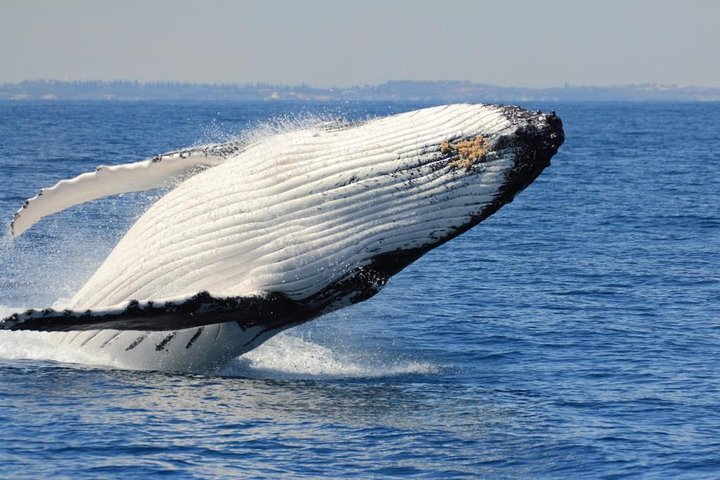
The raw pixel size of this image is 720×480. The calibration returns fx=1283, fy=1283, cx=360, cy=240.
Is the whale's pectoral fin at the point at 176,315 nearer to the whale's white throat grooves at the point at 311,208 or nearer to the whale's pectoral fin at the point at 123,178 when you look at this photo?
the whale's white throat grooves at the point at 311,208

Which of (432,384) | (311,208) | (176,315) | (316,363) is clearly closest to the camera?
(176,315)

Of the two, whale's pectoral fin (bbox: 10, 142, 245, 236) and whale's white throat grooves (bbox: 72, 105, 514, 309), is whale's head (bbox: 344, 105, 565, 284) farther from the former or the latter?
whale's pectoral fin (bbox: 10, 142, 245, 236)

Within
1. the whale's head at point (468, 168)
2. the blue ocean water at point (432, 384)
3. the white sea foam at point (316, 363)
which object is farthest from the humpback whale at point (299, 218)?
the white sea foam at point (316, 363)

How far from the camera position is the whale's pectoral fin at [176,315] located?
12.1 m

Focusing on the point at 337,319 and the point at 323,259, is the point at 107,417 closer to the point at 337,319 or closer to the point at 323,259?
the point at 323,259

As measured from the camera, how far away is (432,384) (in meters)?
14.9

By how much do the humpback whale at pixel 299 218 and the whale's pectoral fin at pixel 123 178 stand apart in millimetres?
27

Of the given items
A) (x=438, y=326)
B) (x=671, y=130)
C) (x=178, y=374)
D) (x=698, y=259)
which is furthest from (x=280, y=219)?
(x=671, y=130)

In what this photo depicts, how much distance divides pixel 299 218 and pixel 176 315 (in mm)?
1579

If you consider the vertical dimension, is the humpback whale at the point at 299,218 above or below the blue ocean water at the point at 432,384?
above

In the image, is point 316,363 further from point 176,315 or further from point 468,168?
point 468,168

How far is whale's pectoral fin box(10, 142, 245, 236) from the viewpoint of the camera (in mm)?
13914

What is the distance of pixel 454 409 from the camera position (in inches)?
540

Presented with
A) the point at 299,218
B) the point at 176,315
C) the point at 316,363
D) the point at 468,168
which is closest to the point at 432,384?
the point at 316,363
